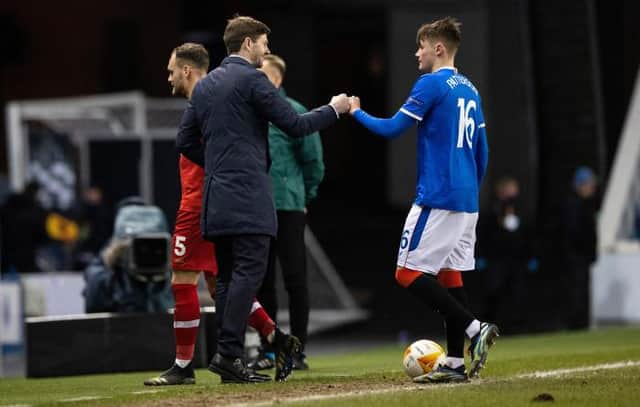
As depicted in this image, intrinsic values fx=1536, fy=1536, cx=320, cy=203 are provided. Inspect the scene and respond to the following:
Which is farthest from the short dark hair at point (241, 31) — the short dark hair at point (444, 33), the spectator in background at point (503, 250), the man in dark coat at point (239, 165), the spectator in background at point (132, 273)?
the spectator in background at point (503, 250)

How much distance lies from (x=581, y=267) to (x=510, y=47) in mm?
12270

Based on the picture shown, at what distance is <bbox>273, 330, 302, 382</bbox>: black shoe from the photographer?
8883mm

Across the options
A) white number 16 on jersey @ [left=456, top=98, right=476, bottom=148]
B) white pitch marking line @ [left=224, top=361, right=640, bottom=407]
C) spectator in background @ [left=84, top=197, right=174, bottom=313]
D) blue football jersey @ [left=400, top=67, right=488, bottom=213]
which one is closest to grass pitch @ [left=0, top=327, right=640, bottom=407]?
white pitch marking line @ [left=224, top=361, right=640, bottom=407]

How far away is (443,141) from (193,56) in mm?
1734

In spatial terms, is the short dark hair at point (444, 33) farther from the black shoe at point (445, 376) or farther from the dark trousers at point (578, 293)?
the dark trousers at point (578, 293)

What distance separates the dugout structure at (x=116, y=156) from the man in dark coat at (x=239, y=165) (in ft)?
27.4

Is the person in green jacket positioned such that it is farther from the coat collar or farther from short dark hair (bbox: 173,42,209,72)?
the coat collar

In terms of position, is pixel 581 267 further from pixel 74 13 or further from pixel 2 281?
pixel 74 13

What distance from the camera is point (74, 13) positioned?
32.9 m

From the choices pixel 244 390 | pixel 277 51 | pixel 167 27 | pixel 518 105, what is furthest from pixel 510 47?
pixel 244 390

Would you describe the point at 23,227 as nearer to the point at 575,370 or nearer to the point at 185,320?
the point at 185,320

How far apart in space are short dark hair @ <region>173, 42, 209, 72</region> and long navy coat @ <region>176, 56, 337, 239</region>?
546 millimetres

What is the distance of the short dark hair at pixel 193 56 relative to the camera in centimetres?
935

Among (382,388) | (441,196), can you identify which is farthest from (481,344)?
(441,196)
